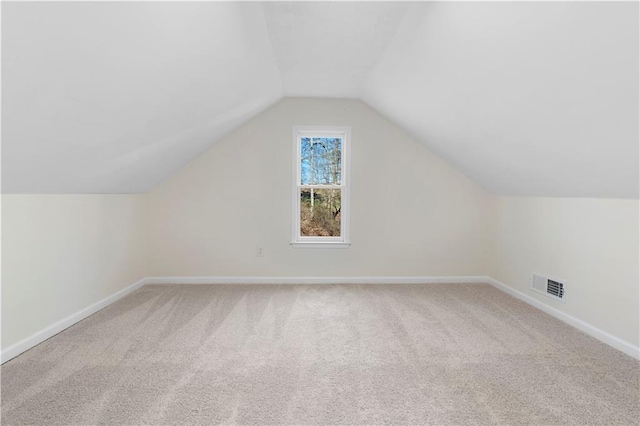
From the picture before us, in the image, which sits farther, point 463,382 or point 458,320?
point 458,320

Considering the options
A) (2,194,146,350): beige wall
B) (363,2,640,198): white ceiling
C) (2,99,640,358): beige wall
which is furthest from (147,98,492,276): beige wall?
(363,2,640,198): white ceiling

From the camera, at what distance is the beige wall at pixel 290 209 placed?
13.6 feet

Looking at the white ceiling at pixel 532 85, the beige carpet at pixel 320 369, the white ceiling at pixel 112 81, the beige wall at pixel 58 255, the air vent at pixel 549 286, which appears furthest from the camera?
the air vent at pixel 549 286

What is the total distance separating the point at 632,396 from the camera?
73.3 inches

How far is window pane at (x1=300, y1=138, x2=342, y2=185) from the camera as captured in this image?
4.29 meters

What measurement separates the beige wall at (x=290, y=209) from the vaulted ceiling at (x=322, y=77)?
0.72 meters

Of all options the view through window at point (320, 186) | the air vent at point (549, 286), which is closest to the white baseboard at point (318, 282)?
the air vent at point (549, 286)

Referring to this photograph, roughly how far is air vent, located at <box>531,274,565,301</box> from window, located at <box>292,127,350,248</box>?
6.65 ft

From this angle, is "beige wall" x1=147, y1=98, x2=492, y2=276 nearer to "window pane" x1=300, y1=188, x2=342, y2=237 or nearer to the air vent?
"window pane" x1=300, y1=188, x2=342, y2=237

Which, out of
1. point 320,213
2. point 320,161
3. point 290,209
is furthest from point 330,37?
point 320,213

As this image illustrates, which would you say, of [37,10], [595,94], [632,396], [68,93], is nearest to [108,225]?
[68,93]

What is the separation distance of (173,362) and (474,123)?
9.27ft

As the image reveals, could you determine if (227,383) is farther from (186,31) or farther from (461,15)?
(461,15)

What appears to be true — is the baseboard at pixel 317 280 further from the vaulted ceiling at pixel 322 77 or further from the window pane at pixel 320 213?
the vaulted ceiling at pixel 322 77
